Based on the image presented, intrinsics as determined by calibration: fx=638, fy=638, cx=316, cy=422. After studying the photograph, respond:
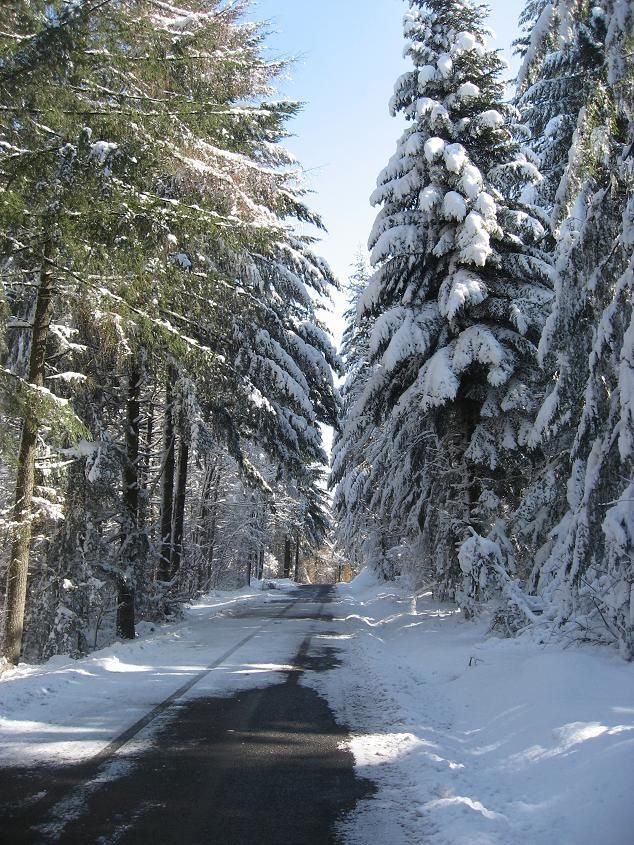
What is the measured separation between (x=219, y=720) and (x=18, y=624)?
4807 millimetres

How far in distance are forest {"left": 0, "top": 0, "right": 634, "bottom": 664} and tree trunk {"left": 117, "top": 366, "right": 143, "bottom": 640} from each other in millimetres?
72

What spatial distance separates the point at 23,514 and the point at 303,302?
9004 mm

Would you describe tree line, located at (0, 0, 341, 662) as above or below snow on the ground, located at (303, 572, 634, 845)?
above

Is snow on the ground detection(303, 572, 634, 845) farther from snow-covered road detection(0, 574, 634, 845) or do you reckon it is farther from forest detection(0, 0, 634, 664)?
forest detection(0, 0, 634, 664)

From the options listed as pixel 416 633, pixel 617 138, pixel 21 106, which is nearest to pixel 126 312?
pixel 21 106

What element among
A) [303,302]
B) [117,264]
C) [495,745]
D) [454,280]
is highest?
[303,302]

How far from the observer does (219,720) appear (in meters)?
6.69

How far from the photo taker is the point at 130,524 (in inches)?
572

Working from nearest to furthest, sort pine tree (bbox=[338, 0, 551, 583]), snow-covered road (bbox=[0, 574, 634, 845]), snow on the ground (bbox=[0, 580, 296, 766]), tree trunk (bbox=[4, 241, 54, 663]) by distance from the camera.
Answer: snow-covered road (bbox=[0, 574, 634, 845]) → snow on the ground (bbox=[0, 580, 296, 766]) → tree trunk (bbox=[4, 241, 54, 663]) → pine tree (bbox=[338, 0, 551, 583])

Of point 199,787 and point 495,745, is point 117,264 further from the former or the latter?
point 495,745

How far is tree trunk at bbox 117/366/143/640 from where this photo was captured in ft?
46.7

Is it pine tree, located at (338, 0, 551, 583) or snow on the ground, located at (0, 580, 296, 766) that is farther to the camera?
pine tree, located at (338, 0, 551, 583)

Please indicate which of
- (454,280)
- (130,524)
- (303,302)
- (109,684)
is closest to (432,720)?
(109,684)

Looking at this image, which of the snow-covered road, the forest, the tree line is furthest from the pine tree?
the snow-covered road
